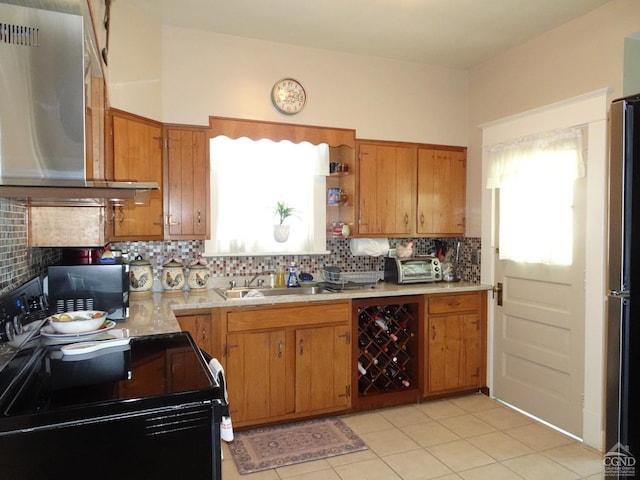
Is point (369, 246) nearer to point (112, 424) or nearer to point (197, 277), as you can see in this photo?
point (197, 277)

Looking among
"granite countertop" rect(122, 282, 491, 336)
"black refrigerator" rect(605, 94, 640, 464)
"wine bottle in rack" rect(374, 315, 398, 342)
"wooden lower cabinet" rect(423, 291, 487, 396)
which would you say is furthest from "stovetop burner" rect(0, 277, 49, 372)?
"wooden lower cabinet" rect(423, 291, 487, 396)

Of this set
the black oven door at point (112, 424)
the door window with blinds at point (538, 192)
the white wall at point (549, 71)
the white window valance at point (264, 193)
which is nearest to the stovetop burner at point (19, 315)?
the black oven door at point (112, 424)

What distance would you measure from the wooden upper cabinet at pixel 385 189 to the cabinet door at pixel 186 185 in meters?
1.27

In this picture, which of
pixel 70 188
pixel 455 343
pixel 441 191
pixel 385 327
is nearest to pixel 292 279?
pixel 385 327

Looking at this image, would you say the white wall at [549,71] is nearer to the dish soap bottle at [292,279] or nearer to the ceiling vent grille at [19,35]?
the dish soap bottle at [292,279]

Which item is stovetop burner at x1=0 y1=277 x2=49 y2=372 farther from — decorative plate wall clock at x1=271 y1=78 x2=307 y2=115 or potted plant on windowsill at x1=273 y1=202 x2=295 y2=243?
decorative plate wall clock at x1=271 y1=78 x2=307 y2=115

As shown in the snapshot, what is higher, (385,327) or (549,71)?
(549,71)

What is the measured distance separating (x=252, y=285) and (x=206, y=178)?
36.9 inches

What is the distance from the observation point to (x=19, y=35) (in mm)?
1254

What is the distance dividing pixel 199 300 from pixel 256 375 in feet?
2.12

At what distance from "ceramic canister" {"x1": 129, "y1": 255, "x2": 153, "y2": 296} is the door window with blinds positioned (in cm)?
271

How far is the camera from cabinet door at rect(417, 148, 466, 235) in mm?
3932

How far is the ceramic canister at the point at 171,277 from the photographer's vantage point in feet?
10.6

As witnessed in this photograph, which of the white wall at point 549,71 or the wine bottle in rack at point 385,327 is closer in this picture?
the white wall at point 549,71
